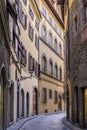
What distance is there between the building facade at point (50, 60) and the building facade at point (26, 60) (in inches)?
106

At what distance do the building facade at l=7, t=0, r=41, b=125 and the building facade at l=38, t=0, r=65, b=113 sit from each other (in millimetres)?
2693

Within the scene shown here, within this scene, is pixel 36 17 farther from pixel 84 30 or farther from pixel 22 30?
pixel 84 30

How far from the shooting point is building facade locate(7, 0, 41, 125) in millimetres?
26722

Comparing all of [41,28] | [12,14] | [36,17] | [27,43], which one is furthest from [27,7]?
[12,14]

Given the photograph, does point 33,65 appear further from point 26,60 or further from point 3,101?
point 3,101

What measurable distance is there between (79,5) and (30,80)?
1498 centimetres

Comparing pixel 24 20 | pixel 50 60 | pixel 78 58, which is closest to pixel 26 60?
pixel 24 20

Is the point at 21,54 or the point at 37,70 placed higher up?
the point at 21,54

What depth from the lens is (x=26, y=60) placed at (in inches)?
1319

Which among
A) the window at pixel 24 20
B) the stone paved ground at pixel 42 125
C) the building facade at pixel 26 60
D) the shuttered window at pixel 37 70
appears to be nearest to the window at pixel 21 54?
the building facade at pixel 26 60

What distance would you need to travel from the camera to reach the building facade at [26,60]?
26722 millimetres

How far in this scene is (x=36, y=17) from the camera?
4075 cm

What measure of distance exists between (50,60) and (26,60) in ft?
50.2

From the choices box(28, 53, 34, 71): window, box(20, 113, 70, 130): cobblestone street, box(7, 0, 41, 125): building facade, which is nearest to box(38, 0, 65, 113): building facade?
box(7, 0, 41, 125): building facade
